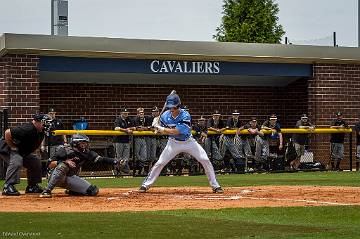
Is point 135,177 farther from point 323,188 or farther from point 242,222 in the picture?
point 242,222

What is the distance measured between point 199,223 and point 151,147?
47.5 ft

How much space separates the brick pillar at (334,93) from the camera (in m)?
30.0

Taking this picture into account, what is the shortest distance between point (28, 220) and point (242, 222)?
2.69 meters

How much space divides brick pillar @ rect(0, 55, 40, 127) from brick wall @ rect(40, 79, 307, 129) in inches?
80.9

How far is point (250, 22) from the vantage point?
4719cm

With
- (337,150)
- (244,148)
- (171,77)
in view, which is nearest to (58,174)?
(244,148)

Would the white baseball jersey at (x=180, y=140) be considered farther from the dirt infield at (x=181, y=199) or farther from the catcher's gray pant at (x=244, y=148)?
the catcher's gray pant at (x=244, y=148)

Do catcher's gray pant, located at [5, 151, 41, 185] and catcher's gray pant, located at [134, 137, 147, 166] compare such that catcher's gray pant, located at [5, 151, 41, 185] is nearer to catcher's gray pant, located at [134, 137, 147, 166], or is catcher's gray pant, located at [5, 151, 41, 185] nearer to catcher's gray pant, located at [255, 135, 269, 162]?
catcher's gray pant, located at [134, 137, 147, 166]

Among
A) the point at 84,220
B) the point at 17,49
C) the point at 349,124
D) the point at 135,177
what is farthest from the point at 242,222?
the point at 349,124

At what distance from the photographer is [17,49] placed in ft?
84.1

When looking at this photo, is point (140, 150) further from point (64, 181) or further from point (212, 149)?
point (64, 181)

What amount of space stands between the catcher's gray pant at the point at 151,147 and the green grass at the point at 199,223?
12.4 m

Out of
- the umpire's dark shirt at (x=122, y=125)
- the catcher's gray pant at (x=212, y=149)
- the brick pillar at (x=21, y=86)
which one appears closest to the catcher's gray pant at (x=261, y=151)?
the catcher's gray pant at (x=212, y=149)

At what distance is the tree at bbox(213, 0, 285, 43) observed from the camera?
4650 cm
